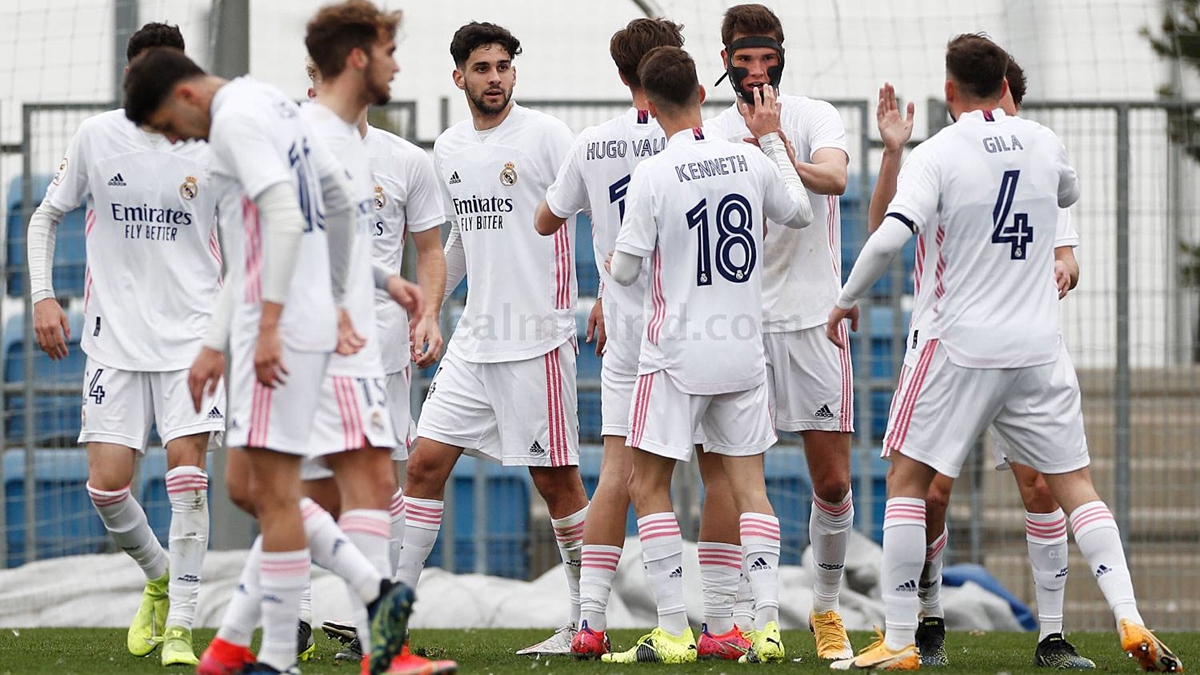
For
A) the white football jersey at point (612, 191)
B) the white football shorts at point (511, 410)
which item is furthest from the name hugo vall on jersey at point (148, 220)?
the white football jersey at point (612, 191)

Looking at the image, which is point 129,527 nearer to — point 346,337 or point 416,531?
point 416,531

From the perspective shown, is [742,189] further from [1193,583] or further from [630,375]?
[1193,583]

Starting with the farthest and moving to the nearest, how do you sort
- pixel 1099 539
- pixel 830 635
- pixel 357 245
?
pixel 830 635 < pixel 1099 539 < pixel 357 245

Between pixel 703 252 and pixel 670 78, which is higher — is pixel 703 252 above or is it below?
below

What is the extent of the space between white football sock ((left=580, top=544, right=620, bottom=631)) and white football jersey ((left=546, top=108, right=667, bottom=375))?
0.75 m

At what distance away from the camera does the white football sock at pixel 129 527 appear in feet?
20.9

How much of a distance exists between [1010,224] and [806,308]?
1.20 metres

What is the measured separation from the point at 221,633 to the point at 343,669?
125cm

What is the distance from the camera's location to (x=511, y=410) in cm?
676

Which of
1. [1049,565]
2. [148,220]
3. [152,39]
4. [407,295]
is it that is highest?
[152,39]

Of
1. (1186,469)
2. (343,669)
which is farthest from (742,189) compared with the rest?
(1186,469)

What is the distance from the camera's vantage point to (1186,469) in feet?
32.0

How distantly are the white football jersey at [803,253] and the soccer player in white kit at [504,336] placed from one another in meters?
0.88

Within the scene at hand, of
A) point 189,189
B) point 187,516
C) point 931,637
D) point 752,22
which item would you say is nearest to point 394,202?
point 189,189
